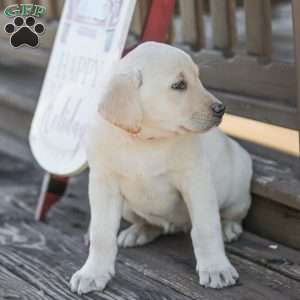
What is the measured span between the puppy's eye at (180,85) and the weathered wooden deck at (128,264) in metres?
0.65

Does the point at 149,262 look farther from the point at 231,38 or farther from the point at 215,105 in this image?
the point at 231,38

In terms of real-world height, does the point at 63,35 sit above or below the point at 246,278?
above

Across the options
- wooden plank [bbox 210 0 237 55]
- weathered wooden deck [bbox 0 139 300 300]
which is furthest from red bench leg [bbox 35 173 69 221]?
wooden plank [bbox 210 0 237 55]

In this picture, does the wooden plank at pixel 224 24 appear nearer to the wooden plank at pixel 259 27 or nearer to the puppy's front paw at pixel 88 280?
the wooden plank at pixel 259 27

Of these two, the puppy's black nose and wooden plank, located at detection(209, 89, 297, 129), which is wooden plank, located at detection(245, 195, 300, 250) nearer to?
wooden plank, located at detection(209, 89, 297, 129)

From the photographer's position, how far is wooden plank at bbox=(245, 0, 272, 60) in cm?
303

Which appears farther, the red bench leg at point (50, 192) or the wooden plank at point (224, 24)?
the red bench leg at point (50, 192)

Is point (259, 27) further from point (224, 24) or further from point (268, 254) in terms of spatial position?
point (268, 254)

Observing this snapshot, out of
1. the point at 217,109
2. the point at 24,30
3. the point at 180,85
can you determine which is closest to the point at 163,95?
the point at 180,85

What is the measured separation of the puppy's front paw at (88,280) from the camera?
2.71 meters

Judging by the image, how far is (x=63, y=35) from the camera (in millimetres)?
3346

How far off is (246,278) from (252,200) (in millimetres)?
464

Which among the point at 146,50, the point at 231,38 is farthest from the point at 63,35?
the point at 146,50

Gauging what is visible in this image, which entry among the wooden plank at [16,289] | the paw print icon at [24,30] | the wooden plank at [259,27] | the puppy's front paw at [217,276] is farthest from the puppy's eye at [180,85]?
the paw print icon at [24,30]
